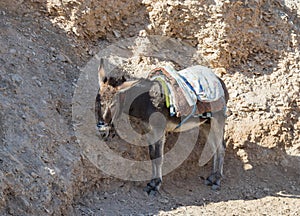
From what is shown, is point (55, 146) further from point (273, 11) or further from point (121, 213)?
point (273, 11)

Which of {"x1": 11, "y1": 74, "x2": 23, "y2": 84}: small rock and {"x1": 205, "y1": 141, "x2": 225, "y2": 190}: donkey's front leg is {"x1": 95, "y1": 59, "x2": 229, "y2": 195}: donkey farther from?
{"x1": 11, "y1": 74, "x2": 23, "y2": 84}: small rock

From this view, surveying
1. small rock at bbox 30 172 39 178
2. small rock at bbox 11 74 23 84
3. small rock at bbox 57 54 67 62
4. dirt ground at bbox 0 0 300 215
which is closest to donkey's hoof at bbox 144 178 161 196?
dirt ground at bbox 0 0 300 215

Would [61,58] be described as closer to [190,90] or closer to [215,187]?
[190,90]

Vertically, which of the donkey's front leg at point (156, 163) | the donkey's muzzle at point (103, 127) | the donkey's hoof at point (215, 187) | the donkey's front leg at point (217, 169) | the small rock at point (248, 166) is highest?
the donkey's muzzle at point (103, 127)

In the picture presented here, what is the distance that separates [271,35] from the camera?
325 inches

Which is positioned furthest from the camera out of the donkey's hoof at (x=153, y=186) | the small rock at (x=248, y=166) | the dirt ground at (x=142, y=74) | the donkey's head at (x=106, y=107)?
the small rock at (x=248, y=166)

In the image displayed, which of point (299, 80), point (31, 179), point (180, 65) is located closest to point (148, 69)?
point (180, 65)

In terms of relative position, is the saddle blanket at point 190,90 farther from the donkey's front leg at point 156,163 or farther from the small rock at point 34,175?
the small rock at point 34,175

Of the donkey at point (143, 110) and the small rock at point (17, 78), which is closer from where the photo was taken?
the donkey at point (143, 110)

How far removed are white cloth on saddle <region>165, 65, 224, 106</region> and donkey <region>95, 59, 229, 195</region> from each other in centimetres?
25

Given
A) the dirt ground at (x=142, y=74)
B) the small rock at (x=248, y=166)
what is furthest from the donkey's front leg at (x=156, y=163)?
the small rock at (x=248, y=166)

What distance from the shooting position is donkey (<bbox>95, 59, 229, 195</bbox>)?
Answer: 5.61 metres

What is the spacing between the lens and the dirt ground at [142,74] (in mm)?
5344

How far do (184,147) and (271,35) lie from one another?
103 inches
